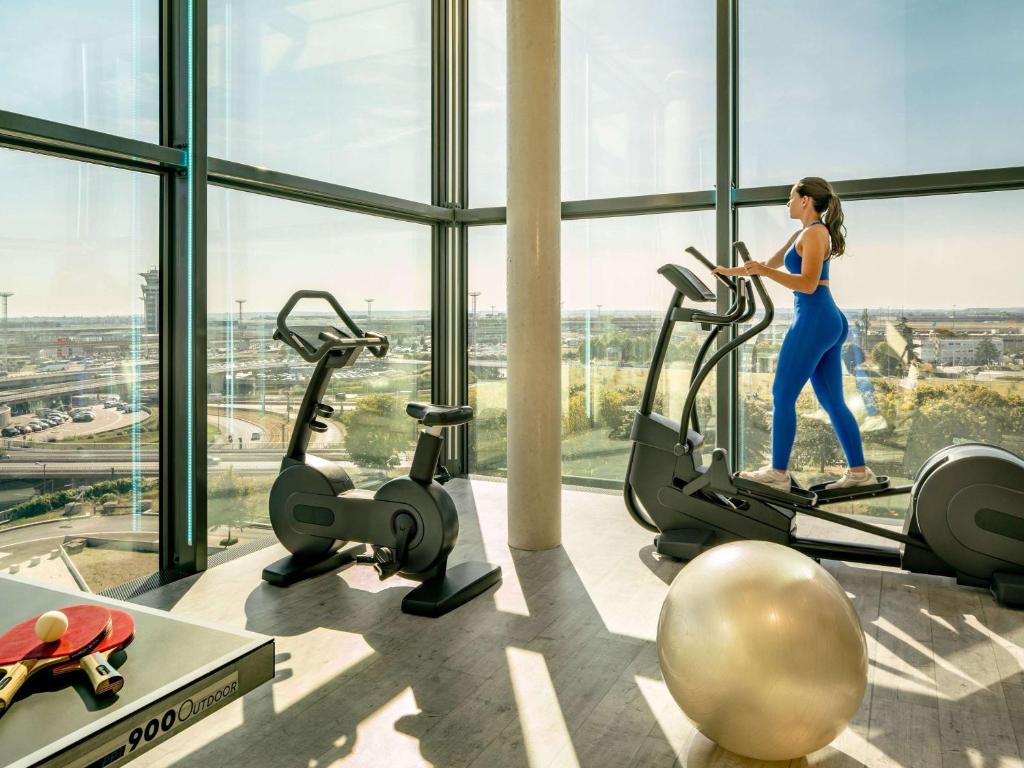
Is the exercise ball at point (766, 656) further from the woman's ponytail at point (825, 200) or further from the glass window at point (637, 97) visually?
the glass window at point (637, 97)

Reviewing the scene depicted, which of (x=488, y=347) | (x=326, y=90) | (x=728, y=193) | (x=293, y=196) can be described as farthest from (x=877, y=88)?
(x=293, y=196)

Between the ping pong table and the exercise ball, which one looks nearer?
the ping pong table

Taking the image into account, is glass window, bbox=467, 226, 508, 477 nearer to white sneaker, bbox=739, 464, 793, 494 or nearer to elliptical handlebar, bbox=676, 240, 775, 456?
elliptical handlebar, bbox=676, 240, 775, 456

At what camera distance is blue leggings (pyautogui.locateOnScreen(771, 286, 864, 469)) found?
12.8 feet

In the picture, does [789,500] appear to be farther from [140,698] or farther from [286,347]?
[140,698]

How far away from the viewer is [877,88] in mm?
4719

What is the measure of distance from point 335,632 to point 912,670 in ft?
7.13

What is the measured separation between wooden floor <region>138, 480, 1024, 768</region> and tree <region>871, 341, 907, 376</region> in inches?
57.7

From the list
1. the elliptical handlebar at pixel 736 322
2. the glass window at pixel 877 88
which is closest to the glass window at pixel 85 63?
the elliptical handlebar at pixel 736 322

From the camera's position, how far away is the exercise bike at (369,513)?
3377 millimetres

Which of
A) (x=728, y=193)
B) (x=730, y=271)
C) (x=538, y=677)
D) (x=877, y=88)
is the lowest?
(x=538, y=677)

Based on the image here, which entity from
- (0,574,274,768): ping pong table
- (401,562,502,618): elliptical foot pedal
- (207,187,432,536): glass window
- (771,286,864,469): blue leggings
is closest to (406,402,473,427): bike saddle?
(401,562,502,618): elliptical foot pedal

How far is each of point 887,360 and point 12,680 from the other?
4810 mm

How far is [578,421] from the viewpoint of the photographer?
5.86m
